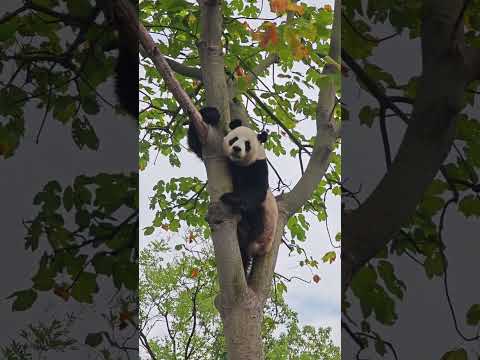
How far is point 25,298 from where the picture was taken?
1688 mm

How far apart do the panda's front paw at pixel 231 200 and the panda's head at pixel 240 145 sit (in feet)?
0.64

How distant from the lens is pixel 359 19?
5.73 ft

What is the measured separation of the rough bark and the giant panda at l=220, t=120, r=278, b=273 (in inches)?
43.9

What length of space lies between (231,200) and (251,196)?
584mm

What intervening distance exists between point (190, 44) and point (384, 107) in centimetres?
208

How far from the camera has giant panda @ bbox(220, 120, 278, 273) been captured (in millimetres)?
2652

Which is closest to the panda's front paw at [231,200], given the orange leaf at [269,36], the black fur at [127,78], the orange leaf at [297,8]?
the black fur at [127,78]

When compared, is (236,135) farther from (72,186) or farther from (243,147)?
(72,186)

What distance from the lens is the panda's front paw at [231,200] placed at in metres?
2.29

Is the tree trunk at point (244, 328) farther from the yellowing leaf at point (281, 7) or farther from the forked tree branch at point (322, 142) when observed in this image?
the yellowing leaf at point (281, 7)

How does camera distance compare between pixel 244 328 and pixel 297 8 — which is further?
pixel 297 8

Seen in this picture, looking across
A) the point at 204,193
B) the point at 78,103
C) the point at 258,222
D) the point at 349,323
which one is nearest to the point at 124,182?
the point at 78,103

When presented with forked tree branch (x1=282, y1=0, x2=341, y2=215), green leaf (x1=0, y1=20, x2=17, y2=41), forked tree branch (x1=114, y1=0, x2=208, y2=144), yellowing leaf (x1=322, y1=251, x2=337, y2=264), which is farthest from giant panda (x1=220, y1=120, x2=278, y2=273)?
green leaf (x1=0, y1=20, x2=17, y2=41)

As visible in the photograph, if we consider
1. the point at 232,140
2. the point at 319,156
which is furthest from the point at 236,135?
the point at 319,156
